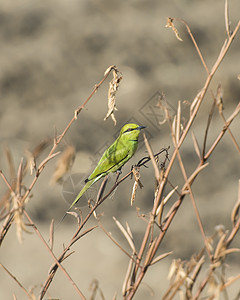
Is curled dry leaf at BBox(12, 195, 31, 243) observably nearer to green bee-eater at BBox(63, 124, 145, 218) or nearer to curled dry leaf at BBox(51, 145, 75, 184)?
curled dry leaf at BBox(51, 145, 75, 184)

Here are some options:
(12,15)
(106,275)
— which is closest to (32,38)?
(12,15)

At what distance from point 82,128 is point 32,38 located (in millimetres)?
745

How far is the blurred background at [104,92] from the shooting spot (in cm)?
330

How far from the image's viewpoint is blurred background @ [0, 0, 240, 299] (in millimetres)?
3299

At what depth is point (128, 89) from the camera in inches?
132

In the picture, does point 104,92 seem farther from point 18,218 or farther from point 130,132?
point 18,218

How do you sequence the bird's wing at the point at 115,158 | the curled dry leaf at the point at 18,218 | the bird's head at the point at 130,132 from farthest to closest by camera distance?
the bird's head at the point at 130,132 < the bird's wing at the point at 115,158 < the curled dry leaf at the point at 18,218

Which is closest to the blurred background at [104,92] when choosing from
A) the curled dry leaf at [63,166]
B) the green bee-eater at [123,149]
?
the green bee-eater at [123,149]

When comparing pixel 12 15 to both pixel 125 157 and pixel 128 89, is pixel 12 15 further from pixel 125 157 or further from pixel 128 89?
pixel 125 157

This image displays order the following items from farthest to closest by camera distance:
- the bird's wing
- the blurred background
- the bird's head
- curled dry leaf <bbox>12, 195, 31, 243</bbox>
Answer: the blurred background → the bird's head → the bird's wing → curled dry leaf <bbox>12, 195, 31, 243</bbox>

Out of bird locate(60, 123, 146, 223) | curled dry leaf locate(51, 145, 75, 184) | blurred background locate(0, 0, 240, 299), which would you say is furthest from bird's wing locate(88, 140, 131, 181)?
blurred background locate(0, 0, 240, 299)

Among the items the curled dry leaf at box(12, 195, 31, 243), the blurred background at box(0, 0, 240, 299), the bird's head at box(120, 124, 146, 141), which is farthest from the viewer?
the blurred background at box(0, 0, 240, 299)

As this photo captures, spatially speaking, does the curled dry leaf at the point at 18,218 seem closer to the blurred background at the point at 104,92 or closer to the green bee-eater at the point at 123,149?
the green bee-eater at the point at 123,149

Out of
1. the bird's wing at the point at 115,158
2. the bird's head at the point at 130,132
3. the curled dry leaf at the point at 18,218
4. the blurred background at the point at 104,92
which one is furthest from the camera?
the blurred background at the point at 104,92
